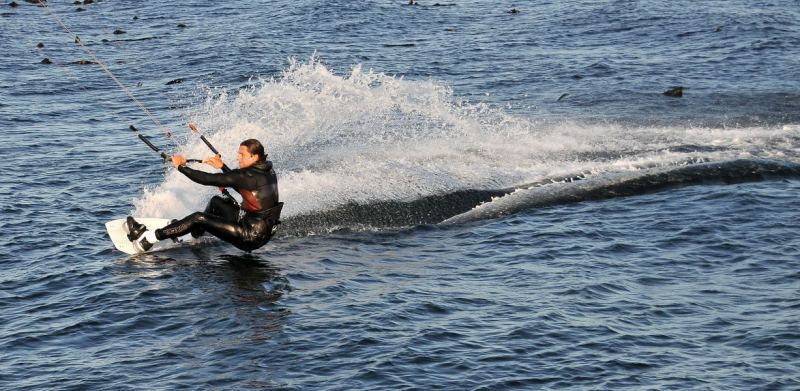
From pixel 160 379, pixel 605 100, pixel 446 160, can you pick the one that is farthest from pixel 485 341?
pixel 605 100

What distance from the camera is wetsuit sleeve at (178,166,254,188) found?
18.7 meters

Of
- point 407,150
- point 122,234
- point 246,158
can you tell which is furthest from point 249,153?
point 407,150

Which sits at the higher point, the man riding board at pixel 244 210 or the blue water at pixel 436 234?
the man riding board at pixel 244 210

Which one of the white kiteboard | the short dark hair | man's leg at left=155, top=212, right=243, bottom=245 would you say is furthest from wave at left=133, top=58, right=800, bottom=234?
the short dark hair

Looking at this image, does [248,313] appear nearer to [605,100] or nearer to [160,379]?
[160,379]

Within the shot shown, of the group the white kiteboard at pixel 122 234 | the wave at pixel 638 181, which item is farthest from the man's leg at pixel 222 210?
the wave at pixel 638 181

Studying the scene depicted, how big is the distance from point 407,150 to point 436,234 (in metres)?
4.47

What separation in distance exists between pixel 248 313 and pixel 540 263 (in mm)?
5434

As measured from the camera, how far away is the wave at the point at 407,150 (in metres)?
22.7

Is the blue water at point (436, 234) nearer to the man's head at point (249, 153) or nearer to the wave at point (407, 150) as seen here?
the wave at point (407, 150)

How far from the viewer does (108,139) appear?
32.1m

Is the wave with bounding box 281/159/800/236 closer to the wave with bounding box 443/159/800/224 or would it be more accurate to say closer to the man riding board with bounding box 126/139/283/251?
the wave with bounding box 443/159/800/224

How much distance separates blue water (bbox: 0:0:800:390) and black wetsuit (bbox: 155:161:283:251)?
67 cm

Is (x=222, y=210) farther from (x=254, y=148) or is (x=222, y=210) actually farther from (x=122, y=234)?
(x=122, y=234)
